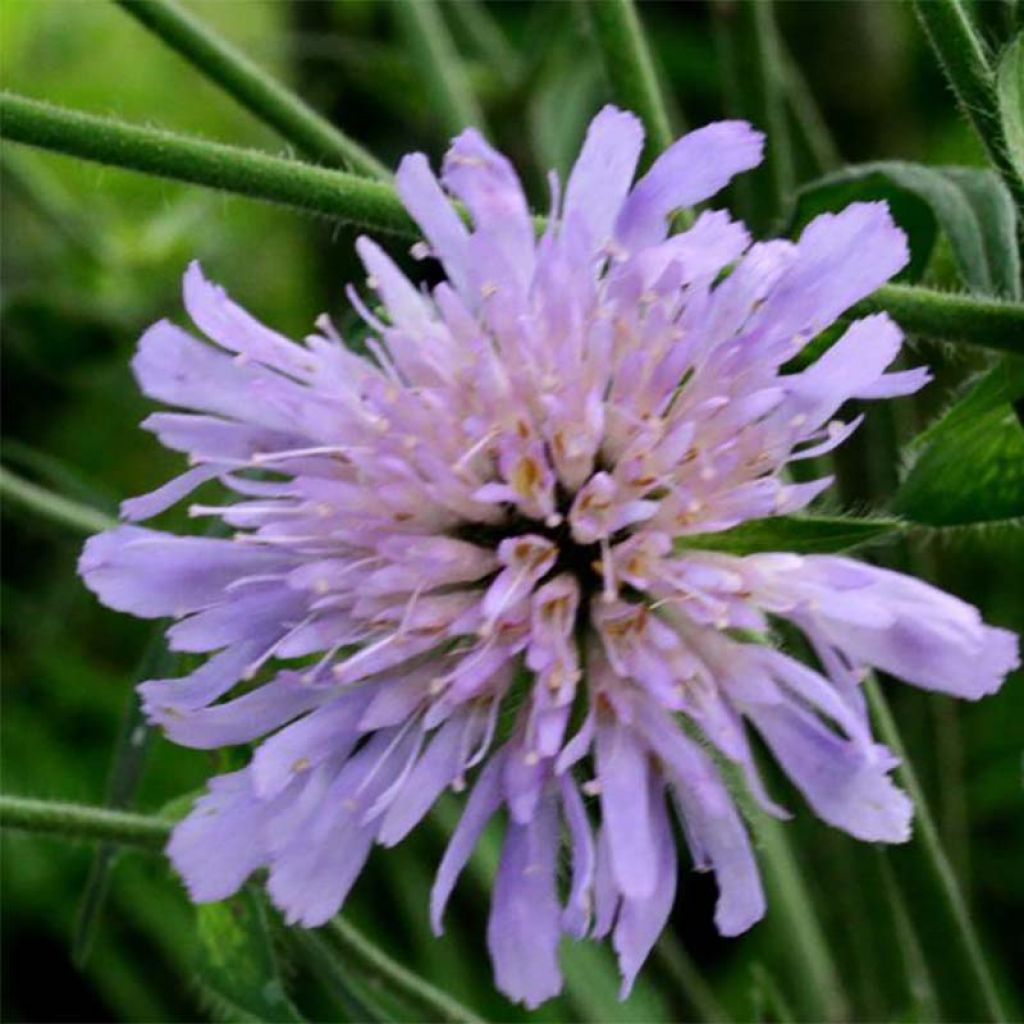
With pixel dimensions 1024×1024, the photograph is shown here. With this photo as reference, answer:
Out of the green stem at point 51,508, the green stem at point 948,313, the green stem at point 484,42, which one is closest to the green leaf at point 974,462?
the green stem at point 948,313

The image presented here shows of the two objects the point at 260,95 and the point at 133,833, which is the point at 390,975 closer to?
the point at 133,833

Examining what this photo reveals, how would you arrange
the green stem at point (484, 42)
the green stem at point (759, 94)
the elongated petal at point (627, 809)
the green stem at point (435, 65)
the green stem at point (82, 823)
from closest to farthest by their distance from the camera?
the elongated petal at point (627, 809)
the green stem at point (82, 823)
the green stem at point (759, 94)
the green stem at point (435, 65)
the green stem at point (484, 42)

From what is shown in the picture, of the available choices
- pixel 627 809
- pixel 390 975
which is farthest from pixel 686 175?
pixel 390 975

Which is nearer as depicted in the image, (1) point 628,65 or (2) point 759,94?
(1) point 628,65

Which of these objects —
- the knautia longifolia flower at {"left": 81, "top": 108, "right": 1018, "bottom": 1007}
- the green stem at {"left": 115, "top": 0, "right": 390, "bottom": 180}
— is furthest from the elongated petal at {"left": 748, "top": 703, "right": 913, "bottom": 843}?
the green stem at {"left": 115, "top": 0, "right": 390, "bottom": 180}

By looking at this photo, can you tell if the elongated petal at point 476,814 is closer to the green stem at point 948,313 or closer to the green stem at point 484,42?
the green stem at point 948,313

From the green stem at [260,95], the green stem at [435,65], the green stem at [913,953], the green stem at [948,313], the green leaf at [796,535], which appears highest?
the green stem at [435,65]
